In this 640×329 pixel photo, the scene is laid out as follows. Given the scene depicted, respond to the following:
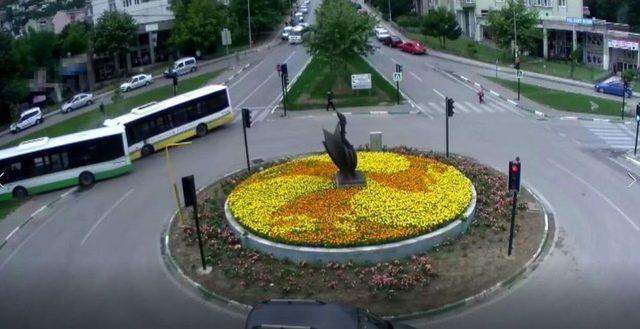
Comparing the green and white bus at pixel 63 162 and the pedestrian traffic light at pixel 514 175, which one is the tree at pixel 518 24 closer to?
the green and white bus at pixel 63 162

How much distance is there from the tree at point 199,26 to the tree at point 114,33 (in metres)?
3.04

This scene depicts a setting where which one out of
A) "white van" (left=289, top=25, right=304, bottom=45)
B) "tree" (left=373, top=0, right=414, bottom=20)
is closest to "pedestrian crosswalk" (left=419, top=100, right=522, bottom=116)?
"white van" (left=289, top=25, right=304, bottom=45)

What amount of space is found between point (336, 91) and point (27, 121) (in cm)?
1478

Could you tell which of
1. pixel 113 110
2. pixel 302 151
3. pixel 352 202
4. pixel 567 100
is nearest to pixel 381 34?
pixel 567 100

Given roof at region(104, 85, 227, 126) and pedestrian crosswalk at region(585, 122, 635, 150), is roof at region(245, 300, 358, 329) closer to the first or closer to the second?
roof at region(104, 85, 227, 126)

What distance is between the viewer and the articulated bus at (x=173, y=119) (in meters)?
24.5

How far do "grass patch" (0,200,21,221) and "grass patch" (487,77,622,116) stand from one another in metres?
21.0

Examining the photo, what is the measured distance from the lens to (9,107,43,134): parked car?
109 ft

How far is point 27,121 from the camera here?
3350 cm

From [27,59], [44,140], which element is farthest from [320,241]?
[27,59]

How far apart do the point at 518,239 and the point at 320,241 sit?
437 cm

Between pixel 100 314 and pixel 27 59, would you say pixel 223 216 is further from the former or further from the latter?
pixel 27 59

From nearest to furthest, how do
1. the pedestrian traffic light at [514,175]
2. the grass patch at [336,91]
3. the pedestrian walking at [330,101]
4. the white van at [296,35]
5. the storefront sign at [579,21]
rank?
the pedestrian traffic light at [514,175] < the pedestrian walking at [330,101] < the grass patch at [336,91] < the storefront sign at [579,21] < the white van at [296,35]

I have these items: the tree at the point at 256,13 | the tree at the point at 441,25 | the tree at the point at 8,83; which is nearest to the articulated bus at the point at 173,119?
the tree at the point at 8,83
